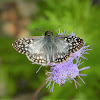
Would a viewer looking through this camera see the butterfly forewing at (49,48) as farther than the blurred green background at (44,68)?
No

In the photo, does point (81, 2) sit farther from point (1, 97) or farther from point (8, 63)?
point (1, 97)

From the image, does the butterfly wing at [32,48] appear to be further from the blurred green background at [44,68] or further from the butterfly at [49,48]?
the blurred green background at [44,68]

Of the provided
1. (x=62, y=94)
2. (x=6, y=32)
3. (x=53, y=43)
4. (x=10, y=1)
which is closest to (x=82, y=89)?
(x=62, y=94)

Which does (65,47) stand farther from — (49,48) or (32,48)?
(32,48)

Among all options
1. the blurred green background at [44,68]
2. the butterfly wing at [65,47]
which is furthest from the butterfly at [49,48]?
the blurred green background at [44,68]

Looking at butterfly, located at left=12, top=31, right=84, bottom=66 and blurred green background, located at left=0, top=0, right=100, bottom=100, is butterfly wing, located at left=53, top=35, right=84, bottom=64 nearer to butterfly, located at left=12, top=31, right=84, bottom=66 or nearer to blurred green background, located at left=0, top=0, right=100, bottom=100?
butterfly, located at left=12, top=31, right=84, bottom=66

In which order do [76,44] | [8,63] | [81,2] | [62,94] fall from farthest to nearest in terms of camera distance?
1. [8,63]
2. [81,2]
3. [62,94]
4. [76,44]

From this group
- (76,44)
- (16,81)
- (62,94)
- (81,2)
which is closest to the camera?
(76,44)
